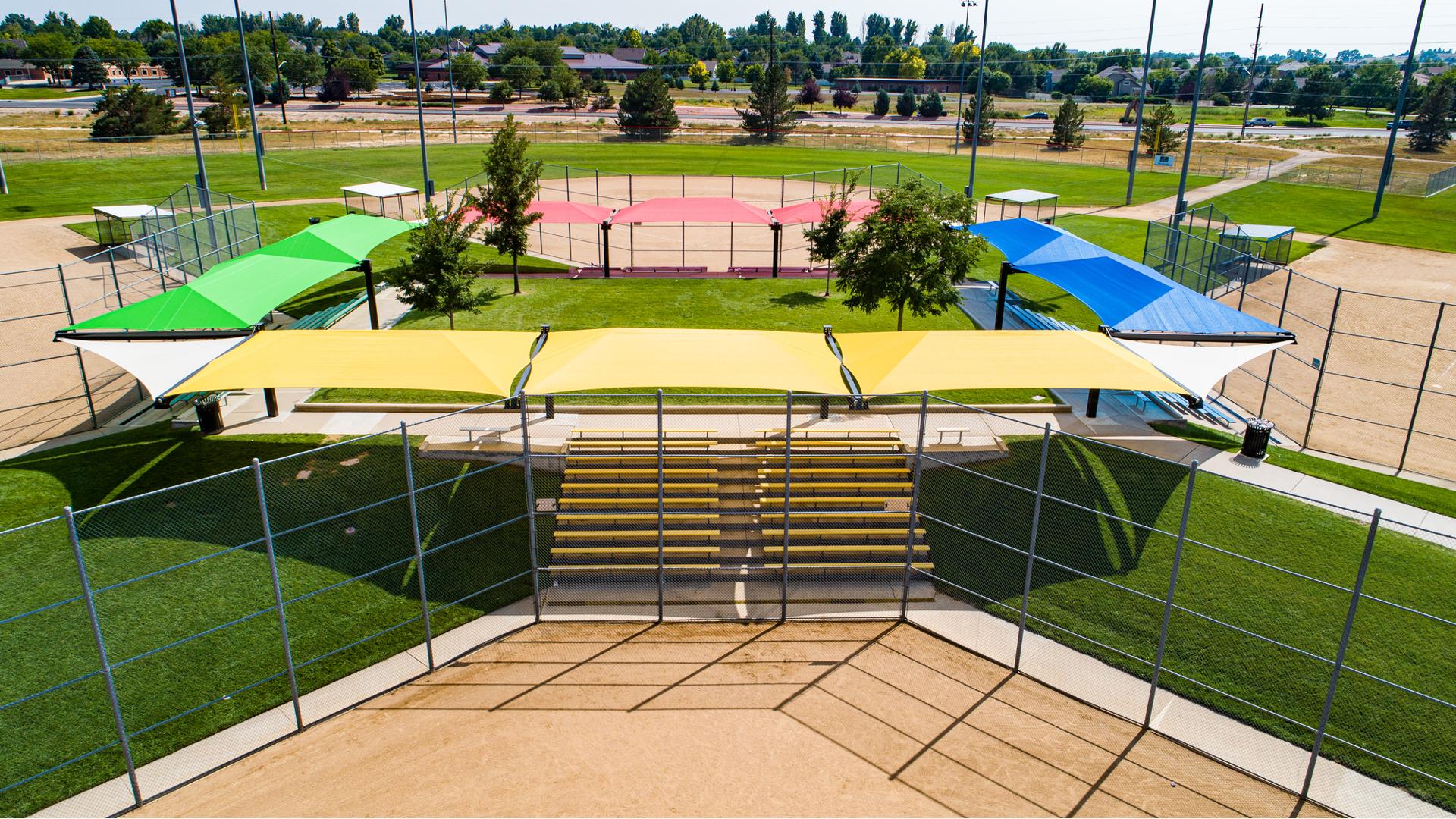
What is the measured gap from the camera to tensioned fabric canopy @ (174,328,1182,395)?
1568 cm

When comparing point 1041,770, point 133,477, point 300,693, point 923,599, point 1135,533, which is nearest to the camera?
point 1041,770

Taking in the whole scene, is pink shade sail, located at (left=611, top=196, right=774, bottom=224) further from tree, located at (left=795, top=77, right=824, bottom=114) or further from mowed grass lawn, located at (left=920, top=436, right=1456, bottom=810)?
tree, located at (left=795, top=77, right=824, bottom=114)

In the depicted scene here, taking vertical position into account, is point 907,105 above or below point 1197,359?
→ above

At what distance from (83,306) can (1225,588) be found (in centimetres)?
2248

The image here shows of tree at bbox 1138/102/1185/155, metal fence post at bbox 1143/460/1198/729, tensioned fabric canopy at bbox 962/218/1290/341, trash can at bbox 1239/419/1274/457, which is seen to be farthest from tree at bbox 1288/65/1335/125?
metal fence post at bbox 1143/460/1198/729

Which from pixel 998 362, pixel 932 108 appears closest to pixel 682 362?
pixel 998 362

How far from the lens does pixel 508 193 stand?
1113 inches

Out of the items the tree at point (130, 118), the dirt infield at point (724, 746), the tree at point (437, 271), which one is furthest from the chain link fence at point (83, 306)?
the tree at point (130, 118)

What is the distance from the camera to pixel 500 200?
28453mm

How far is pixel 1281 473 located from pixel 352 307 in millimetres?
24193

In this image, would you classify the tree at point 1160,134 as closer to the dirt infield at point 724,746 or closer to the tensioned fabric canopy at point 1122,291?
the tensioned fabric canopy at point 1122,291

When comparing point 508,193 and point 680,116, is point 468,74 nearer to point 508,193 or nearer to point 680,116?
point 680,116

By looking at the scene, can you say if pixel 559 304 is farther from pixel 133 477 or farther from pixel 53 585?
pixel 53 585

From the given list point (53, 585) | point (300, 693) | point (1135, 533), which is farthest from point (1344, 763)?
point (53, 585)
